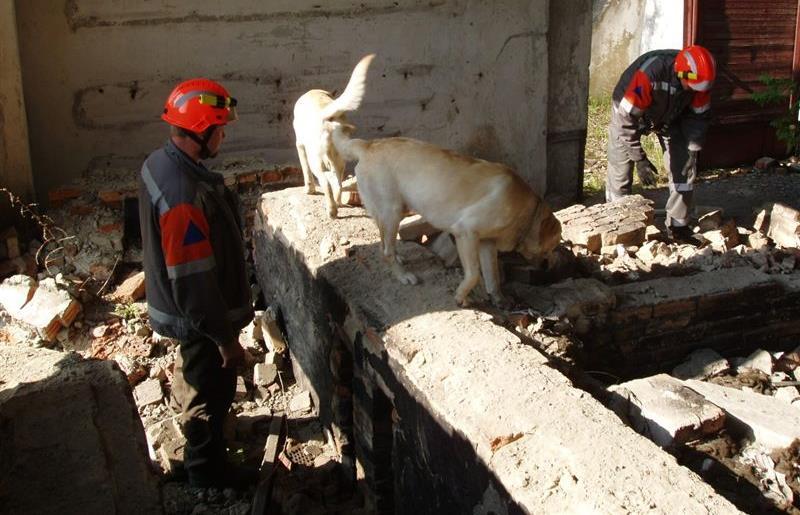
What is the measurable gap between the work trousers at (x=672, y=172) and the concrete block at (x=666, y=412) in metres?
3.75

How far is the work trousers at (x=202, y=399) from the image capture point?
387 centimetres

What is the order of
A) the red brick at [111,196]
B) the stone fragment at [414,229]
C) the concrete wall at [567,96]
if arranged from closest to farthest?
the stone fragment at [414,229]
the red brick at [111,196]
the concrete wall at [567,96]

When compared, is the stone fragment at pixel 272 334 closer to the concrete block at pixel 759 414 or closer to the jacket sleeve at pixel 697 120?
the concrete block at pixel 759 414

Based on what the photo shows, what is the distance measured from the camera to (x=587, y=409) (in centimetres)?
292

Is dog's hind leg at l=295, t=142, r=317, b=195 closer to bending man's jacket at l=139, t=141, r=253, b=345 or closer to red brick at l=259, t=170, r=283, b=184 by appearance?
red brick at l=259, t=170, r=283, b=184

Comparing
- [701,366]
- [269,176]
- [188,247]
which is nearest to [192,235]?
[188,247]

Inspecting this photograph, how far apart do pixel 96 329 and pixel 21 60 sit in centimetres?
258

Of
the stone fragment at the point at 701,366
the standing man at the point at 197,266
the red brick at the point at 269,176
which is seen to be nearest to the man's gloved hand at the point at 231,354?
the standing man at the point at 197,266

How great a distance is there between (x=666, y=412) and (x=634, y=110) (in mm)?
4193

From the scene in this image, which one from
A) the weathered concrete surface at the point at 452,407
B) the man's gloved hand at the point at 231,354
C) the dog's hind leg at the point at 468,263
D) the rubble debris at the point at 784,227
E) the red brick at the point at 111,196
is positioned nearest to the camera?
the weathered concrete surface at the point at 452,407

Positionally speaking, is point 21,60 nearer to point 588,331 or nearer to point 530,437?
point 588,331

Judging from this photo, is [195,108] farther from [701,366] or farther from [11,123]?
[11,123]

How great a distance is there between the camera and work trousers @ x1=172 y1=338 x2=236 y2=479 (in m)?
3.87

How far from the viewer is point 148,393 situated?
519 centimetres
